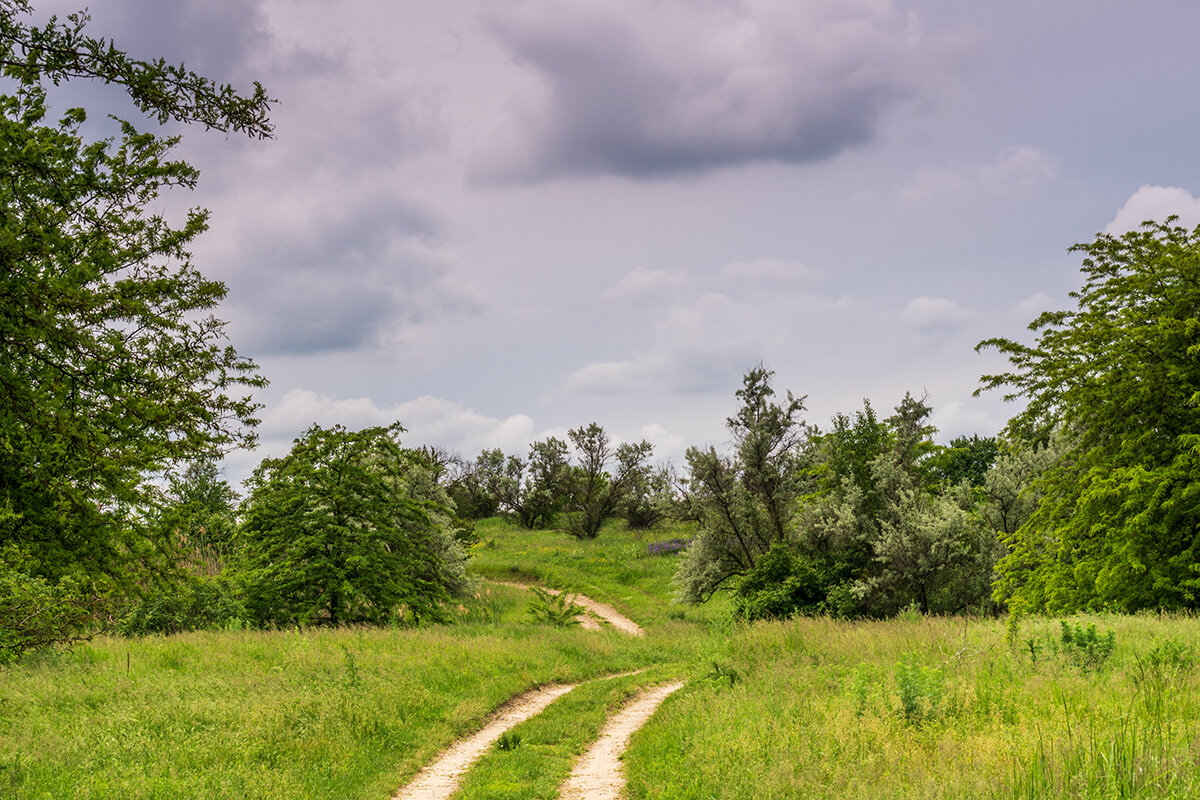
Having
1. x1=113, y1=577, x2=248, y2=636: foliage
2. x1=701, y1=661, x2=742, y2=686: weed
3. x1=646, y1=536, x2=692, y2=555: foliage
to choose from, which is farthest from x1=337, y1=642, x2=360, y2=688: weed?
x1=646, y1=536, x2=692, y2=555: foliage

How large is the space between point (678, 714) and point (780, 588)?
11.8 meters

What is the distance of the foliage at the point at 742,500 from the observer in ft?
85.3

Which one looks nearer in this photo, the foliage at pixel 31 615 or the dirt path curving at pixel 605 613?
the foliage at pixel 31 615

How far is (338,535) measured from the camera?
2208 cm

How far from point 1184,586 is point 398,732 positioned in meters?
18.3

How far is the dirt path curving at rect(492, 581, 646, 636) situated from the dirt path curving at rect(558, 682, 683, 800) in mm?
13160

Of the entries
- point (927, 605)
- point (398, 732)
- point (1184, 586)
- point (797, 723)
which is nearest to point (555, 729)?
point (398, 732)

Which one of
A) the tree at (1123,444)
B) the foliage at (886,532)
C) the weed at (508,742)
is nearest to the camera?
the weed at (508,742)

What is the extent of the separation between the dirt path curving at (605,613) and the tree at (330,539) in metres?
8.22

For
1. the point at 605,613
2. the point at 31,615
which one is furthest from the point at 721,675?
the point at 605,613

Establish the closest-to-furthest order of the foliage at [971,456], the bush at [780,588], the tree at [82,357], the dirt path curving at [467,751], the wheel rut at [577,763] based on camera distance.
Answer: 1. the tree at [82,357]
2. the wheel rut at [577,763]
3. the dirt path curving at [467,751]
4. the bush at [780,588]
5. the foliage at [971,456]

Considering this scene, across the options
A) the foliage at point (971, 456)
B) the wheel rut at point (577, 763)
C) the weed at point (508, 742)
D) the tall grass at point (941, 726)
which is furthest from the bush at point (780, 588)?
the foliage at point (971, 456)

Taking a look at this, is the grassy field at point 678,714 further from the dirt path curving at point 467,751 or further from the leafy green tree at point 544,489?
the leafy green tree at point 544,489

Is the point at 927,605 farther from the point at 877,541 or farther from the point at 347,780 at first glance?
the point at 347,780
